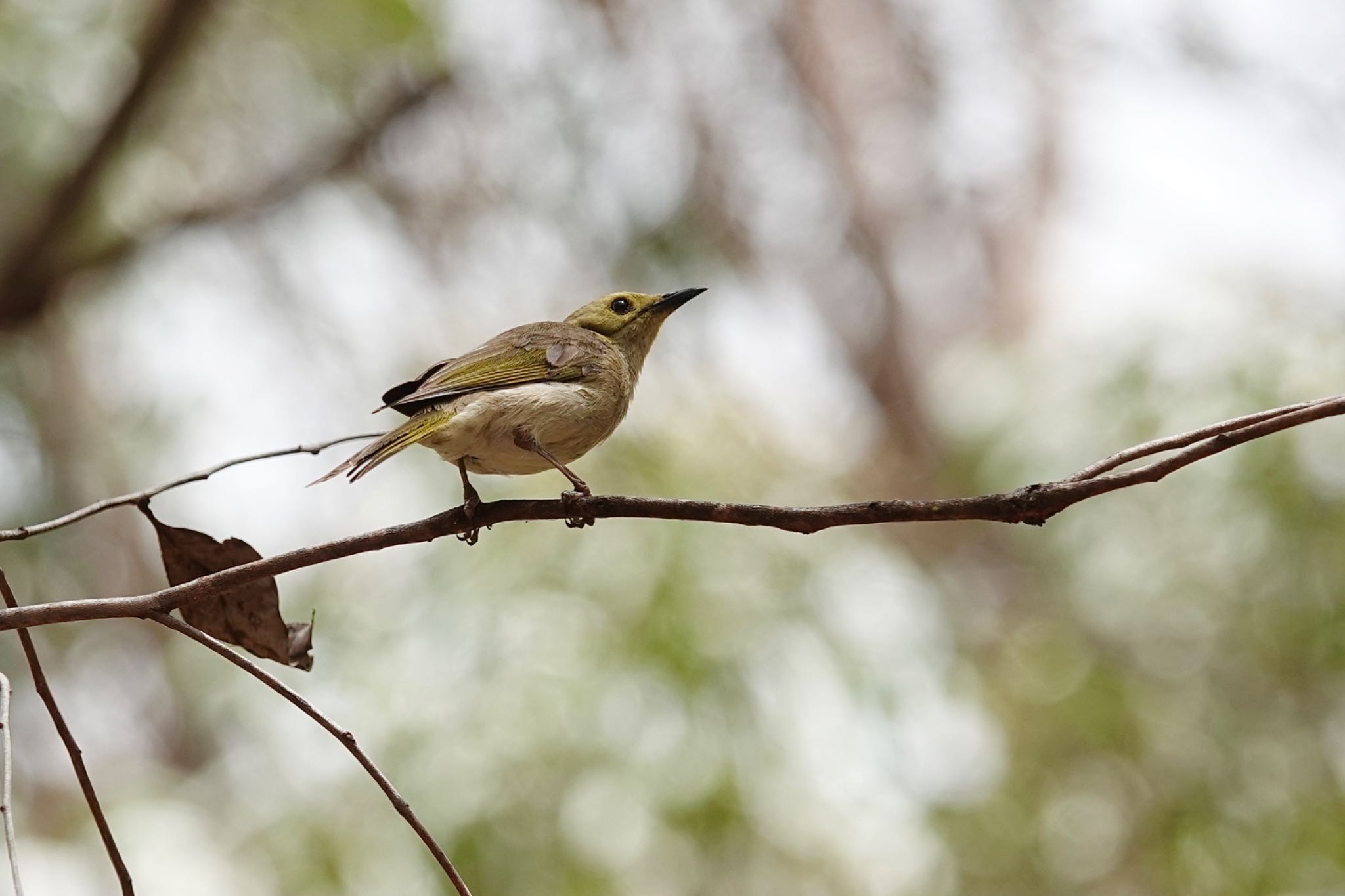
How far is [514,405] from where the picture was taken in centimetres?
235

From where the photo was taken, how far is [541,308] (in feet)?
20.1

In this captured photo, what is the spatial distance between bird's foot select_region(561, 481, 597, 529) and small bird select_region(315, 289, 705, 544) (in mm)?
206

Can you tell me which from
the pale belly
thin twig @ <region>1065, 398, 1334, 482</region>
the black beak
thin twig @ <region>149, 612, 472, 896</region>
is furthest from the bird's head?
thin twig @ <region>1065, 398, 1334, 482</region>

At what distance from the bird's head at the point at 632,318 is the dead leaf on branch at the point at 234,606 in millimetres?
1258

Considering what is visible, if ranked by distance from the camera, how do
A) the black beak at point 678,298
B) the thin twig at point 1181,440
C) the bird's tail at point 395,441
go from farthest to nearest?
1. the black beak at point 678,298
2. the bird's tail at point 395,441
3. the thin twig at point 1181,440

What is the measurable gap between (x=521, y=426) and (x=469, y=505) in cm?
58

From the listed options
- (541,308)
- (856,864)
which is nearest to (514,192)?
(541,308)

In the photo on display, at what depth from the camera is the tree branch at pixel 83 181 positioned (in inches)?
195

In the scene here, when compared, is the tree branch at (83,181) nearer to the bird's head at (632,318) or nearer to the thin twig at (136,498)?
the bird's head at (632,318)

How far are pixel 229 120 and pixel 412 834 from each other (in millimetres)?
3652

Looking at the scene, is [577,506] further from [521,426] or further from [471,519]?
[521,426]

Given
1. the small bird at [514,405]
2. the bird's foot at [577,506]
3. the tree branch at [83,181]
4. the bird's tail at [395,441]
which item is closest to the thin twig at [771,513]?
the bird's foot at [577,506]

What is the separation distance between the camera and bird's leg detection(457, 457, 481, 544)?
176 cm

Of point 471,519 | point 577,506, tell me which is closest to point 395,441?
point 471,519
